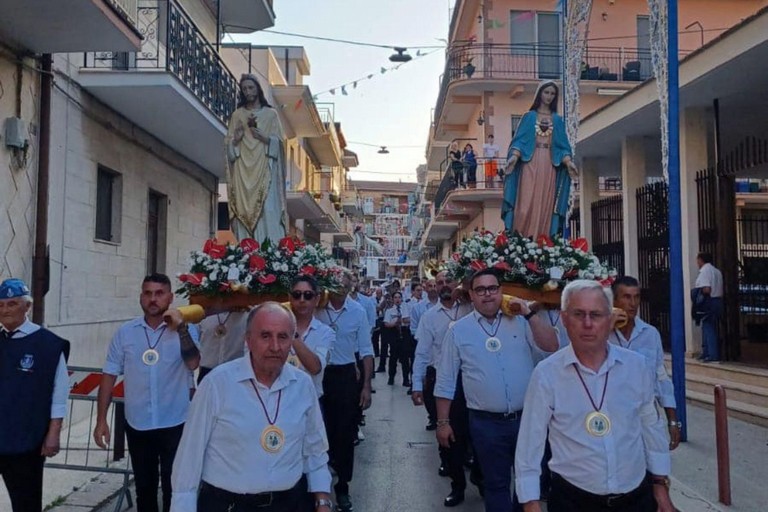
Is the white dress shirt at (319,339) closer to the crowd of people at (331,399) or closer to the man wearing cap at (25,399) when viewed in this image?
the crowd of people at (331,399)

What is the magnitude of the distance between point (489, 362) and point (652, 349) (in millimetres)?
1138

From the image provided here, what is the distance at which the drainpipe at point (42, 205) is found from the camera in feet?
28.2

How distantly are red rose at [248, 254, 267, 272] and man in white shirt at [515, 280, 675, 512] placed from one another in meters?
3.29

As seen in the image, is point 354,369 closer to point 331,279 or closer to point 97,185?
point 331,279

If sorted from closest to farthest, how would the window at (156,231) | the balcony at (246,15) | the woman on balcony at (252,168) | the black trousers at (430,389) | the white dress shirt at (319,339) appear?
the white dress shirt at (319,339) → the woman on balcony at (252,168) → the black trousers at (430,389) → the window at (156,231) → the balcony at (246,15)

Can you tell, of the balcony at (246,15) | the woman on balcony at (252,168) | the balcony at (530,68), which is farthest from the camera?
the balcony at (530,68)

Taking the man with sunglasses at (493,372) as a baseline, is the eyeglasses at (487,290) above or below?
above

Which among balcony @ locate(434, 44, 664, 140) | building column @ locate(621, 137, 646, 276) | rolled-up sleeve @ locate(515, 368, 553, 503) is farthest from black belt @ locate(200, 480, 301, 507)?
balcony @ locate(434, 44, 664, 140)

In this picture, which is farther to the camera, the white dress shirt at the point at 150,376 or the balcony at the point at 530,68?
the balcony at the point at 530,68

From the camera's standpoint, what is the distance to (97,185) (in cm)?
1048

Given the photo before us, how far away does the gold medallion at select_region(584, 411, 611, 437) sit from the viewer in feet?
10.3

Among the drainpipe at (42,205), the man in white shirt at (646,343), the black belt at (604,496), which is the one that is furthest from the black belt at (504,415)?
the drainpipe at (42,205)

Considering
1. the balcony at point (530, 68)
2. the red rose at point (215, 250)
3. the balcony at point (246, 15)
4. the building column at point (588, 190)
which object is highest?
the balcony at point (530, 68)

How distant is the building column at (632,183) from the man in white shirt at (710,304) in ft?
11.2
